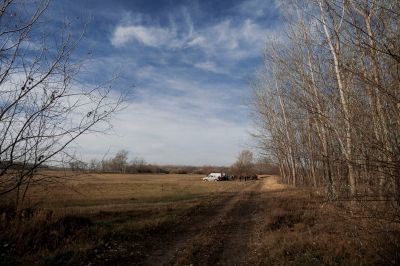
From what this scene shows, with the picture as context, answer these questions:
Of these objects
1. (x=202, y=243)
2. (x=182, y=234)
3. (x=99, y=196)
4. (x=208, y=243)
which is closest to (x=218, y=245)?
(x=208, y=243)

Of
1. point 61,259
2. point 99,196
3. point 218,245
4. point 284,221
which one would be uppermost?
point 99,196

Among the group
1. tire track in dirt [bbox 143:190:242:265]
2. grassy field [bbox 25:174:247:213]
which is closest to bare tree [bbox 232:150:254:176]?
grassy field [bbox 25:174:247:213]

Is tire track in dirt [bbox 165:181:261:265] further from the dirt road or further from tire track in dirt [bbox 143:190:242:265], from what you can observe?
tire track in dirt [bbox 143:190:242:265]

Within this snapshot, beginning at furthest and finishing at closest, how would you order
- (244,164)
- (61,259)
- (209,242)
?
(244,164) < (209,242) < (61,259)

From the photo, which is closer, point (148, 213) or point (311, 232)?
point (311, 232)

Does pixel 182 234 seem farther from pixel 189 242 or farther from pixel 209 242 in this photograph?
pixel 209 242

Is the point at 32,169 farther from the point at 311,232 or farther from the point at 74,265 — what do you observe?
the point at 311,232

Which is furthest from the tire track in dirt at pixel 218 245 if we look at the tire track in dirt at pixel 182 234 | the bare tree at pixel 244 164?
the bare tree at pixel 244 164

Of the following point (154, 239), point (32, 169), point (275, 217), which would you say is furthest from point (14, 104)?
point (275, 217)

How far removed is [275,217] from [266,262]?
203 inches

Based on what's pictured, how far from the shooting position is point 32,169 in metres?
7.36

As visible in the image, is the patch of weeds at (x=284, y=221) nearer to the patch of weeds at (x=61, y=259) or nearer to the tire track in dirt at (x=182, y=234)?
the tire track in dirt at (x=182, y=234)

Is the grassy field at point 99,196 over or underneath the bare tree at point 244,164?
underneath

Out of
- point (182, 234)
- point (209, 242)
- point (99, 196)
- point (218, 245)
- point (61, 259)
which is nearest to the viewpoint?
point (61, 259)
